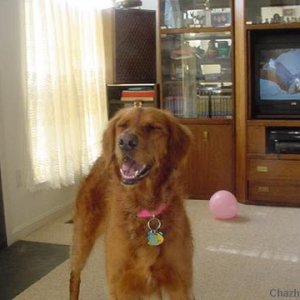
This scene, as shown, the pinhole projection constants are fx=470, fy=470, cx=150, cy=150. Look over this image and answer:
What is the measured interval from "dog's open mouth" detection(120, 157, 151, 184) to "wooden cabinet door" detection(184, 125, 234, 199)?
2.41 m

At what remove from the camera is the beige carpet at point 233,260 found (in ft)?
7.47

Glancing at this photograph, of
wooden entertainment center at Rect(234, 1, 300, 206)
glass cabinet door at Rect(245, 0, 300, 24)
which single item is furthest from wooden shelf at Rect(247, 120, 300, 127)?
glass cabinet door at Rect(245, 0, 300, 24)

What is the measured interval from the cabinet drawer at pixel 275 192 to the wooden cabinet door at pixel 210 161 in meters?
0.22

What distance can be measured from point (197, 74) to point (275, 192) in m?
1.20

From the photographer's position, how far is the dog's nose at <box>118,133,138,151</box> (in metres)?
1.41

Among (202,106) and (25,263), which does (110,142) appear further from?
(202,106)

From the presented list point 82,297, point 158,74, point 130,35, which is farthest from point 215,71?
point 82,297

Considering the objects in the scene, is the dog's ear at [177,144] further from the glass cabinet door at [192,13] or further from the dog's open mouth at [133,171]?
the glass cabinet door at [192,13]

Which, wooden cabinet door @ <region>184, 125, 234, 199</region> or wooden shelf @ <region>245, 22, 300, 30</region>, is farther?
wooden cabinet door @ <region>184, 125, 234, 199</region>

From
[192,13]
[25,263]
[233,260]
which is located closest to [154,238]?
[233,260]

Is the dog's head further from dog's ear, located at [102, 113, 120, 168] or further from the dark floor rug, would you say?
the dark floor rug

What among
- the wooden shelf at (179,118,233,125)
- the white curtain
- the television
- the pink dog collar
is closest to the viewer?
the pink dog collar

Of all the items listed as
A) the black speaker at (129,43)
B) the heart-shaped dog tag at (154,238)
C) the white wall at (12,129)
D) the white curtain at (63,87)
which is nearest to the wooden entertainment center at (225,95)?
the black speaker at (129,43)

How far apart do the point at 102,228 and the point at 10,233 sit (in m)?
1.24
